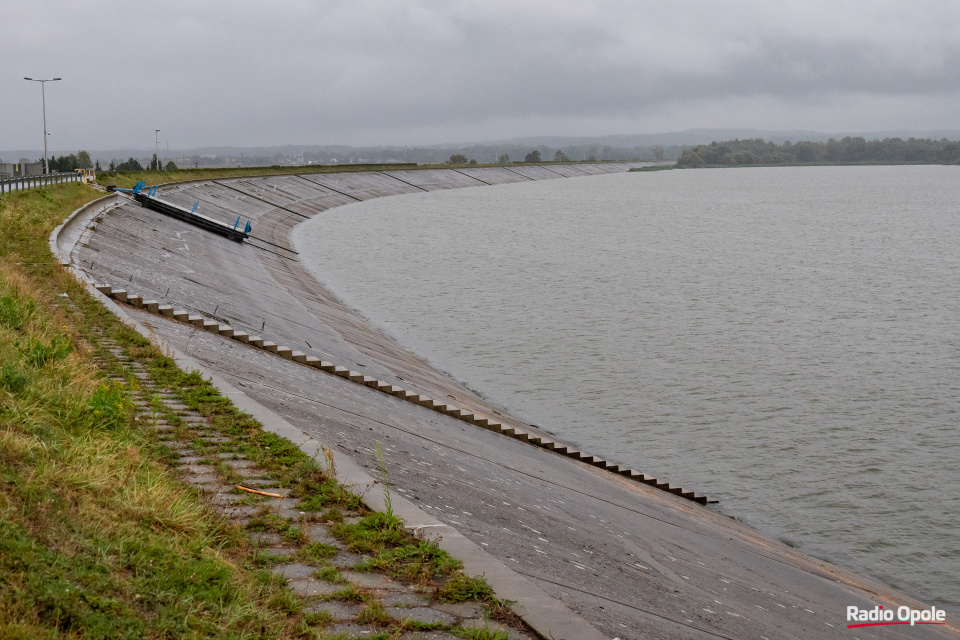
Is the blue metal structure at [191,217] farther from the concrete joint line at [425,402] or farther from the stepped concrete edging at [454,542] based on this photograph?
the stepped concrete edging at [454,542]

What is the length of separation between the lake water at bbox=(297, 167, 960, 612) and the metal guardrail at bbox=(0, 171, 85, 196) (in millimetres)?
14317

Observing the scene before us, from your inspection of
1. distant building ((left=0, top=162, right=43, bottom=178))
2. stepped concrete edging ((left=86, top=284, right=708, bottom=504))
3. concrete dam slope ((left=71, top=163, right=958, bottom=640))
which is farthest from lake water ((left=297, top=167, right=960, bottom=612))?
distant building ((left=0, top=162, right=43, bottom=178))

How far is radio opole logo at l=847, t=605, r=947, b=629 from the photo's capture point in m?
12.9

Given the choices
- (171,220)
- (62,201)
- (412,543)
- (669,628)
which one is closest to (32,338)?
(412,543)

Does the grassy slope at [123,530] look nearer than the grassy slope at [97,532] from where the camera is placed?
No

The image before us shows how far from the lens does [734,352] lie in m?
30.8

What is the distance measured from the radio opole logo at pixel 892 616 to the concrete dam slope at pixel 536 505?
0.15 m

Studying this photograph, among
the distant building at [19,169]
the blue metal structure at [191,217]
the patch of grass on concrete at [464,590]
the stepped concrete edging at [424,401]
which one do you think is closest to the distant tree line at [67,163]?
the distant building at [19,169]

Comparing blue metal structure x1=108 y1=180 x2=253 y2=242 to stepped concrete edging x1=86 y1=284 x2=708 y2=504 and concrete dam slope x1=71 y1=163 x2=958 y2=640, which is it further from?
stepped concrete edging x1=86 y1=284 x2=708 y2=504

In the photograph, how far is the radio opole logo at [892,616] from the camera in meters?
12.9

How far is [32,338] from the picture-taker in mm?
12109

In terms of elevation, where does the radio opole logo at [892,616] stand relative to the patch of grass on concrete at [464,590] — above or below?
below

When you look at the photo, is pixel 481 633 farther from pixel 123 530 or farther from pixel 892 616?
pixel 892 616

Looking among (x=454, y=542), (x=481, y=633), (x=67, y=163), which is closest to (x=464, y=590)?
(x=481, y=633)
